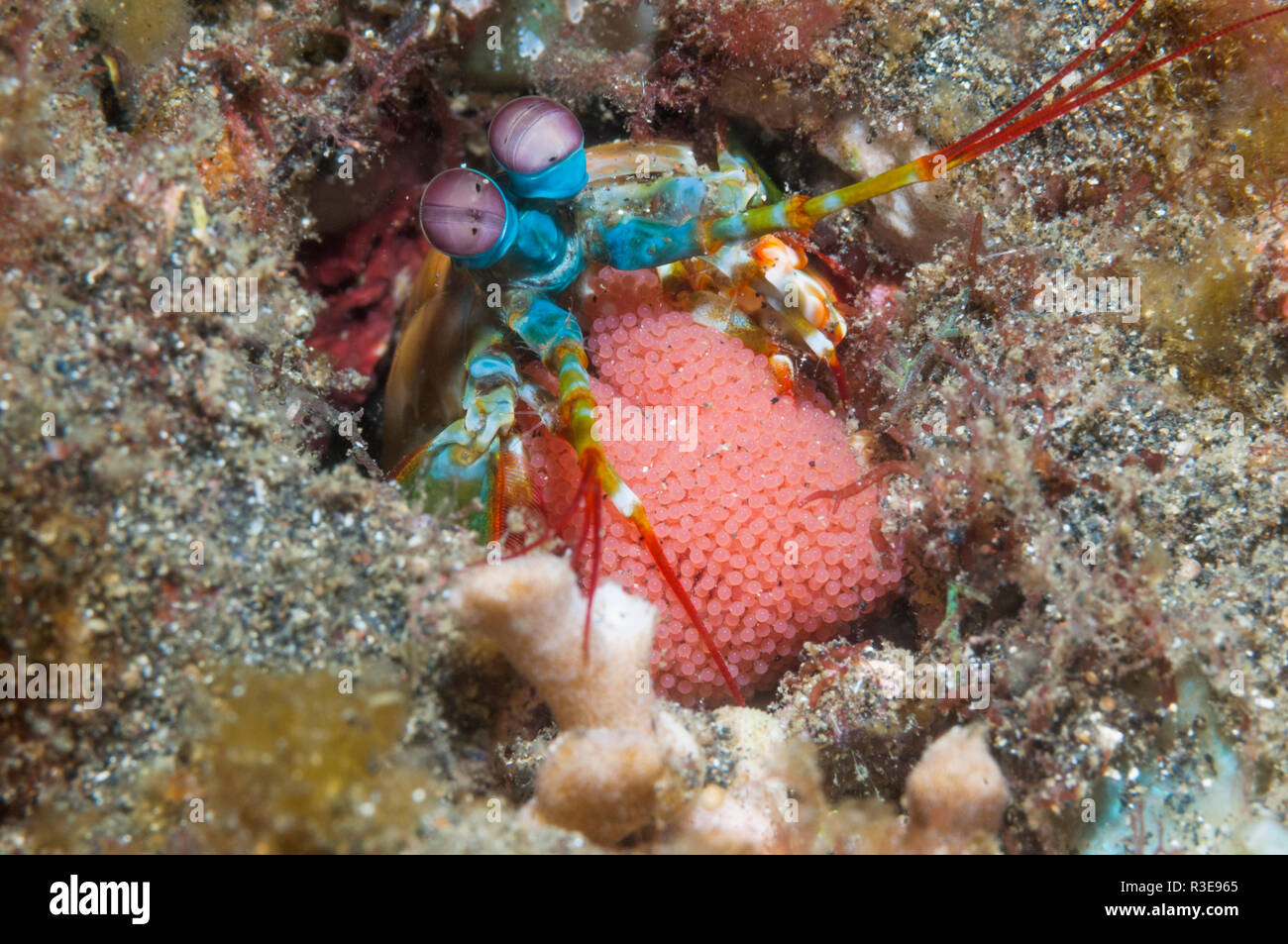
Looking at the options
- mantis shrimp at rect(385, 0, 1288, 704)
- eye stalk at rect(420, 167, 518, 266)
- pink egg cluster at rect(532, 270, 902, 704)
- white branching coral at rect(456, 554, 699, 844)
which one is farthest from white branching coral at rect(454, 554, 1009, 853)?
eye stalk at rect(420, 167, 518, 266)

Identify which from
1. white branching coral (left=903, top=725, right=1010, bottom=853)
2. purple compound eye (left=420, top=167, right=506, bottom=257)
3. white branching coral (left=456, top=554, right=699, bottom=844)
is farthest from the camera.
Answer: purple compound eye (left=420, top=167, right=506, bottom=257)

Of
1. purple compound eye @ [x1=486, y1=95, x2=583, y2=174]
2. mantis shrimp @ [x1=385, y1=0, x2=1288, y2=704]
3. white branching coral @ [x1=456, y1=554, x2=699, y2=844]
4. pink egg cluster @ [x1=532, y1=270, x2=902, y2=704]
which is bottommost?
white branching coral @ [x1=456, y1=554, x2=699, y2=844]

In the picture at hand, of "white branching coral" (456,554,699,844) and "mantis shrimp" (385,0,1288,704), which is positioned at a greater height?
"mantis shrimp" (385,0,1288,704)

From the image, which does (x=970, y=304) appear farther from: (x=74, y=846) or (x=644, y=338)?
→ (x=74, y=846)

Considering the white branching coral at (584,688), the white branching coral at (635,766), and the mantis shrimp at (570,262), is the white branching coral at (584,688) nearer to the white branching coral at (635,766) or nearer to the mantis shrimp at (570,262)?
the white branching coral at (635,766)

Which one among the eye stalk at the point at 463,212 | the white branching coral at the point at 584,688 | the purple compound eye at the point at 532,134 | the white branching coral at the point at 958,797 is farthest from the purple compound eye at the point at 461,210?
the white branching coral at the point at 958,797

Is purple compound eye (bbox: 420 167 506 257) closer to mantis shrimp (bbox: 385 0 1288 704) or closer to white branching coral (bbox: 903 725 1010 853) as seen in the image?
mantis shrimp (bbox: 385 0 1288 704)

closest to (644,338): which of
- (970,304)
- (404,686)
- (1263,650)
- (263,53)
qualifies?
(970,304)
